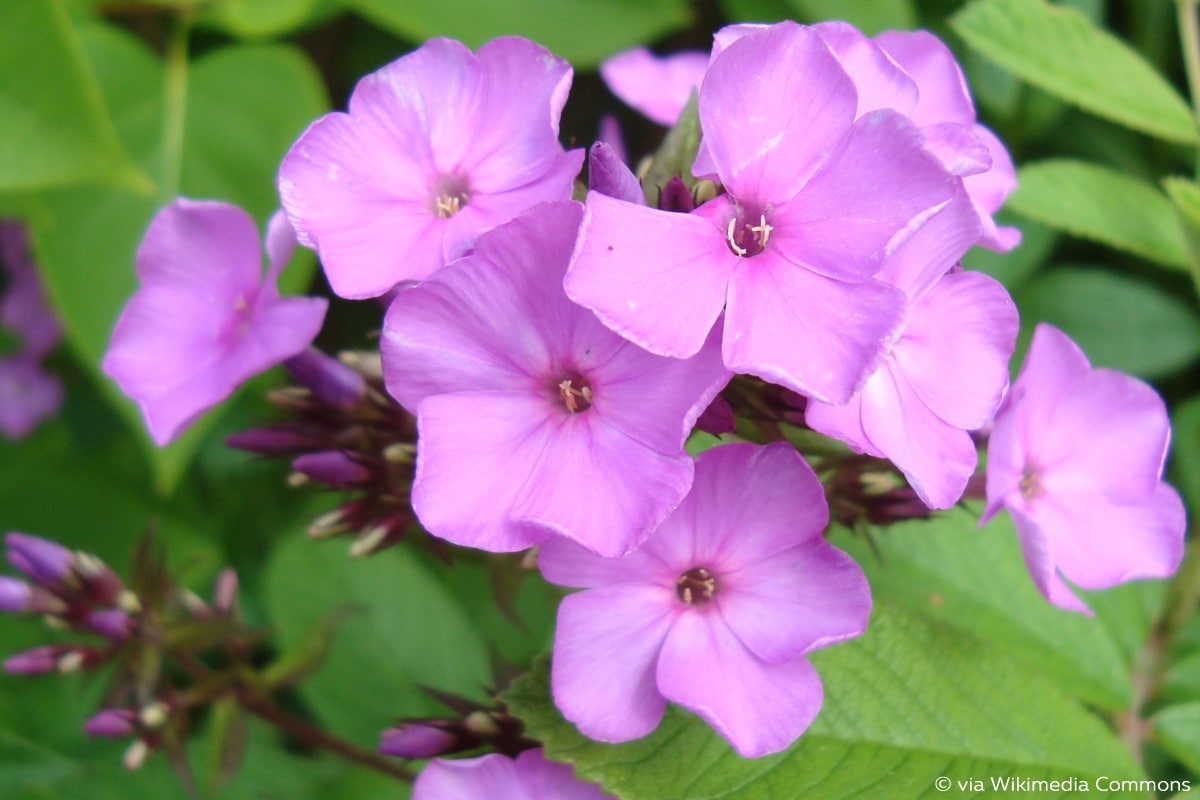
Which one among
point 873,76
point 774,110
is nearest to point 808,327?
point 774,110

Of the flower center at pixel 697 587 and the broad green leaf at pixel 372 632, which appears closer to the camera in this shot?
the flower center at pixel 697 587

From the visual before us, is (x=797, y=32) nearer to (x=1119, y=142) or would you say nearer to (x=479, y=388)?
(x=479, y=388)

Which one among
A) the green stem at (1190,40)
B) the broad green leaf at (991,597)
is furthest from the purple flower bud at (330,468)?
the green stem at (1190,40)

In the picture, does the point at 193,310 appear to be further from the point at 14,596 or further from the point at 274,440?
the point at 14,596

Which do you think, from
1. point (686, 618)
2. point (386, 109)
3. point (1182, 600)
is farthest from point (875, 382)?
point (1182, 600)

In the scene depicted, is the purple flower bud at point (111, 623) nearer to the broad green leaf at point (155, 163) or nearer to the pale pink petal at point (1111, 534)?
the broad green leaf at point (155, 163)
